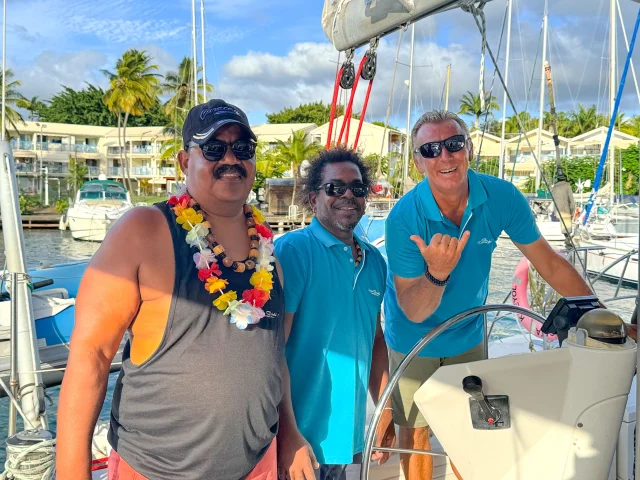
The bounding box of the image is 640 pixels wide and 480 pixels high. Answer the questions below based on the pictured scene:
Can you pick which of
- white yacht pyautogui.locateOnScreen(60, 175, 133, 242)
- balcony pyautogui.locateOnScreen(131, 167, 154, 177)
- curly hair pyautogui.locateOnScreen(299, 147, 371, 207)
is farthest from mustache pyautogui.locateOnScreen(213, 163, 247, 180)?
balcony pyautogui.locateOnScreen(131, 167, 154, 177)

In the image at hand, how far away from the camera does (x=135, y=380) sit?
5.02 ft

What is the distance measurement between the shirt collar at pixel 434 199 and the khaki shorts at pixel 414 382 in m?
0.63

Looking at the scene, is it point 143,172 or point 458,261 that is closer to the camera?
point 458,261

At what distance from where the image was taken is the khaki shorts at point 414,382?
2525 mm

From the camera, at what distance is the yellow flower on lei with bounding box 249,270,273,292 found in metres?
1.67

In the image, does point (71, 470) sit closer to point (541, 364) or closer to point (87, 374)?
point (87, 374)

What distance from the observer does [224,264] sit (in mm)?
1642

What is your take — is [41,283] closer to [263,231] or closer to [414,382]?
[414,382]

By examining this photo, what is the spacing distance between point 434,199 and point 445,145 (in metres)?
0.23

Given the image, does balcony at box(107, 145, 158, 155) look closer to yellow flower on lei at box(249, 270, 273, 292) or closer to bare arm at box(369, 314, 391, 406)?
bare arm at box(369, 314, 391, 406)

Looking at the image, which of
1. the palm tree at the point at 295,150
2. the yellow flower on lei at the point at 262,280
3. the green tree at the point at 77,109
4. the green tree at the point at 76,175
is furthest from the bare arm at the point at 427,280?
the green tree at the point at 77,109

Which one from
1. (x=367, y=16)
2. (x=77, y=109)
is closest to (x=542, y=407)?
(x=367, y=16)

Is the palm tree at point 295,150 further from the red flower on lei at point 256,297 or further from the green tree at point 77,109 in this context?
the red flower on lei at point 256,297

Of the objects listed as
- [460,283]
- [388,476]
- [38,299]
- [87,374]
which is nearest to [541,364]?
[460,283]
